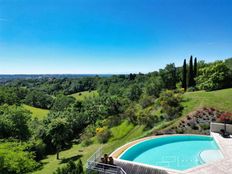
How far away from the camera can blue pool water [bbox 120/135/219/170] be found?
12.2 meters

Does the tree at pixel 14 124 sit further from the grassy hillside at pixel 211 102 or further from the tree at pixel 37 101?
the tree at pixel 37 101

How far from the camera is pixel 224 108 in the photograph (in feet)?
70.8

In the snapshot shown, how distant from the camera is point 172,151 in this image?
14344 mm

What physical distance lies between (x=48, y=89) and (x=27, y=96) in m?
28.5

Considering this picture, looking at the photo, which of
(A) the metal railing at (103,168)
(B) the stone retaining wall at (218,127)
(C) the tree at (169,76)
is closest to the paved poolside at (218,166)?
(A) the metal railing at (103,168)

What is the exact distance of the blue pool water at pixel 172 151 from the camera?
12203 millimetres

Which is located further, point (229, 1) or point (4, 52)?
point (4, 52)

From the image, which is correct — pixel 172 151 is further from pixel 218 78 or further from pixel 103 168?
pixel 218 78

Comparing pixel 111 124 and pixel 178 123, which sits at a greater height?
pixel 178 123

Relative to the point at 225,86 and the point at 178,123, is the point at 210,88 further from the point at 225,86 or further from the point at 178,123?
the point at 178,123

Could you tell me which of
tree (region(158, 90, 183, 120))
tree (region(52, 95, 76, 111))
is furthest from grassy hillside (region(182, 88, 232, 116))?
tree (region(52, 95, 76, 111))

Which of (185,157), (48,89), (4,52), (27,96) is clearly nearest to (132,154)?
(185,157)

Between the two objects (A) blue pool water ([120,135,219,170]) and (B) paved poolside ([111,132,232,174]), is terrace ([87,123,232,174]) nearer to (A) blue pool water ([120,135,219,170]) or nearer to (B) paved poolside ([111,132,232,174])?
(B) paved poolside ([111,132,232,174])

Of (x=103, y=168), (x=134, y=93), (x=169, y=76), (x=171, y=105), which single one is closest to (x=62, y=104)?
(x=134, y=93)
